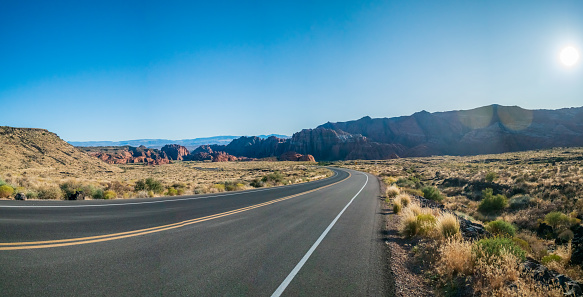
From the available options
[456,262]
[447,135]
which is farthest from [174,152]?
[456,262]

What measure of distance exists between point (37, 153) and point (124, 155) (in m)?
114

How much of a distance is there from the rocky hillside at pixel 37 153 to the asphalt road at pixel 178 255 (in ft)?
124

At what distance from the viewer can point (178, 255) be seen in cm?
491

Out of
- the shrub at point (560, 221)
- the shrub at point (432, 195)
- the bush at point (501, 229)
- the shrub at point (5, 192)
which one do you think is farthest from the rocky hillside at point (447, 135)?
the shrub at point (5, 192)

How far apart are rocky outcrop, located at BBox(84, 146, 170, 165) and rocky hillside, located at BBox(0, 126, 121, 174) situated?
77.2m

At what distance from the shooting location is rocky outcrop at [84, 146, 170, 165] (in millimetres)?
123312

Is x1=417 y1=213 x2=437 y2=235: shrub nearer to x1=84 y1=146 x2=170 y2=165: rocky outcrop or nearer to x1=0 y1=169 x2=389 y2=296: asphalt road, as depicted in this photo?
x1=0 y1=169 x2=389 y2=296: asphalt road

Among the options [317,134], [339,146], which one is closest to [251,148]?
[317,134]

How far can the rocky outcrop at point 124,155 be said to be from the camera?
12331cm

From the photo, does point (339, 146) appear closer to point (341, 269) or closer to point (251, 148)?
point (251, 148)

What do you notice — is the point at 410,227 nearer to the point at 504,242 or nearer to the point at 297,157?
the point at 504,242

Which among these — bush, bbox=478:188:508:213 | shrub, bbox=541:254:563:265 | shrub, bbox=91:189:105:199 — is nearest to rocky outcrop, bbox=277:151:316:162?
bush, bbox=478:188:508:213

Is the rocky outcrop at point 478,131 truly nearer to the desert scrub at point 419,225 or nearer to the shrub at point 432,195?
the shrub at point 432,195

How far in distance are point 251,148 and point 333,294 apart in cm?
19666
